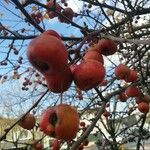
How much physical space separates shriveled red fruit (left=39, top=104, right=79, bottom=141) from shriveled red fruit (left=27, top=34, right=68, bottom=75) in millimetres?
138

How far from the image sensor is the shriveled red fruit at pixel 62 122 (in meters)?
1.30

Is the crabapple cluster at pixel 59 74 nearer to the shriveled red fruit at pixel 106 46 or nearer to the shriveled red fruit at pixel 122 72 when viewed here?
the shriveled red fruit at pixel 106 46

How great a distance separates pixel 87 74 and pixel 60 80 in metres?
0.10

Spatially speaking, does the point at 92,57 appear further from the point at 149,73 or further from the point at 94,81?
the point at 149,73

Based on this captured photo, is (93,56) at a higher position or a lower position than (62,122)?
higher

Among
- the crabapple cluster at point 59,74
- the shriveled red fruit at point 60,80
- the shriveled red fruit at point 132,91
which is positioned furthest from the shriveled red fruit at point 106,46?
the shriveled red fruit at point 132,91

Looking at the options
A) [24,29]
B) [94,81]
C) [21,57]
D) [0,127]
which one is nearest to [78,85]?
[94,81]

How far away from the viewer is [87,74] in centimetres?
139

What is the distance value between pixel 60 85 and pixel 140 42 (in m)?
0.31

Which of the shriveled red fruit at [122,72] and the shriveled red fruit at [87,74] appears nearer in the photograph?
the shriveled red fruit at [87,74]

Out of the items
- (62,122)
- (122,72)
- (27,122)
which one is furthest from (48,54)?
(122,72)

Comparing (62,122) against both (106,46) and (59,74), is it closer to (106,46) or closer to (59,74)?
(59,74)

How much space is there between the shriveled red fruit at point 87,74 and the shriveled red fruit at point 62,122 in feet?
0.35

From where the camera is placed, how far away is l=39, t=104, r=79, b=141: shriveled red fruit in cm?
130
